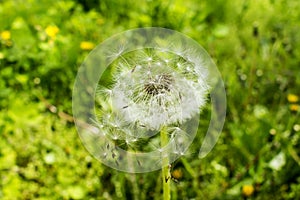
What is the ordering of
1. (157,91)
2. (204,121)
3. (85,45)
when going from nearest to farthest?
(157,91) < (204,121) < (85,45)

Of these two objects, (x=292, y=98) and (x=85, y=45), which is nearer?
(x=292, y=98)

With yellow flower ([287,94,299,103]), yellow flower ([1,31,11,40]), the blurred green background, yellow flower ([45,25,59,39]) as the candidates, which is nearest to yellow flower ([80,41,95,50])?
the blurred green background

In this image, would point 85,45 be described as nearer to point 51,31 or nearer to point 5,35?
point 51,31

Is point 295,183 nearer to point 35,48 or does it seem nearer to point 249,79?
point 249,79

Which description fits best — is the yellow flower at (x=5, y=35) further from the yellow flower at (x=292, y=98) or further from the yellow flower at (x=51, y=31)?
the yellow flower at (x=292, y=98)

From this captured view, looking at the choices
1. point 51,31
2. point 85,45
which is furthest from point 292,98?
point 51,31

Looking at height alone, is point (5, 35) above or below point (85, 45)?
below

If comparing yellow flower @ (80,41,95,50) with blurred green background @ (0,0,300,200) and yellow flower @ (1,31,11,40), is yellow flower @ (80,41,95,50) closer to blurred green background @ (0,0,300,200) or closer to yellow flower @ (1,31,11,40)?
blurred green background @ (0,0,300,200)

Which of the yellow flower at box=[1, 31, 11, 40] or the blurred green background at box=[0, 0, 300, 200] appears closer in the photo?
the blurred green background at box=[0, 0, 300, 200]

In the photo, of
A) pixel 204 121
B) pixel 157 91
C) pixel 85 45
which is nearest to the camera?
pixel 157 91
